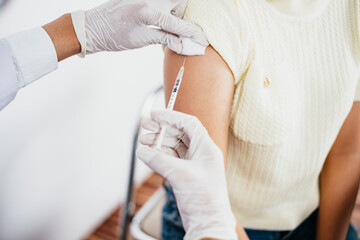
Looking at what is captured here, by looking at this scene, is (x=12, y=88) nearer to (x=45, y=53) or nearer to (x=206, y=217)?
(x=45, y=53)

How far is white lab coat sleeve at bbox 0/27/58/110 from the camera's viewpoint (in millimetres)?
789

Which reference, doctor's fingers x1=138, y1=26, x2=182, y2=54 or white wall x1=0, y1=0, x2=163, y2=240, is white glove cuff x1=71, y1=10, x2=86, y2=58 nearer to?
doctor's fingers x1=138, y1=26, x2=182, y2=54

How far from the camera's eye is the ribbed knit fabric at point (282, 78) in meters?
0.74

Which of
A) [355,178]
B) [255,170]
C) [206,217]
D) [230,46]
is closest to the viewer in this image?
[206,217]

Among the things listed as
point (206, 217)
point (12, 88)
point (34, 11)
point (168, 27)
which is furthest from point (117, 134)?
point (206, 217)

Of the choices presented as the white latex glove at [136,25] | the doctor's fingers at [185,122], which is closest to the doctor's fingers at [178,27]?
the white latex glove at [136,25]

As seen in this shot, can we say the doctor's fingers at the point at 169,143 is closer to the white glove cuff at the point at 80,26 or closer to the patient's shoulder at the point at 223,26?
the patient's shoulder at the point at 223,26

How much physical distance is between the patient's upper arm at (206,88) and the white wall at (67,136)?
67cm

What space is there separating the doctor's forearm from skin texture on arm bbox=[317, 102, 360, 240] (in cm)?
88

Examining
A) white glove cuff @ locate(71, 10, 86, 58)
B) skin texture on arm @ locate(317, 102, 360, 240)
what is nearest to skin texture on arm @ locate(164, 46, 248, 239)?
white glove cuff @ locate(71, 10, 86, 58)

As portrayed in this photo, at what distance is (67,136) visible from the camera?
4.61 ft

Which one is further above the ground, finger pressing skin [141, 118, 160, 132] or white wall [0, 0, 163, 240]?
finger pressing skin [141, 118, 160, 132]

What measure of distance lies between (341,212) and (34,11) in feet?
4.17

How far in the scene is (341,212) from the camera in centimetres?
106
